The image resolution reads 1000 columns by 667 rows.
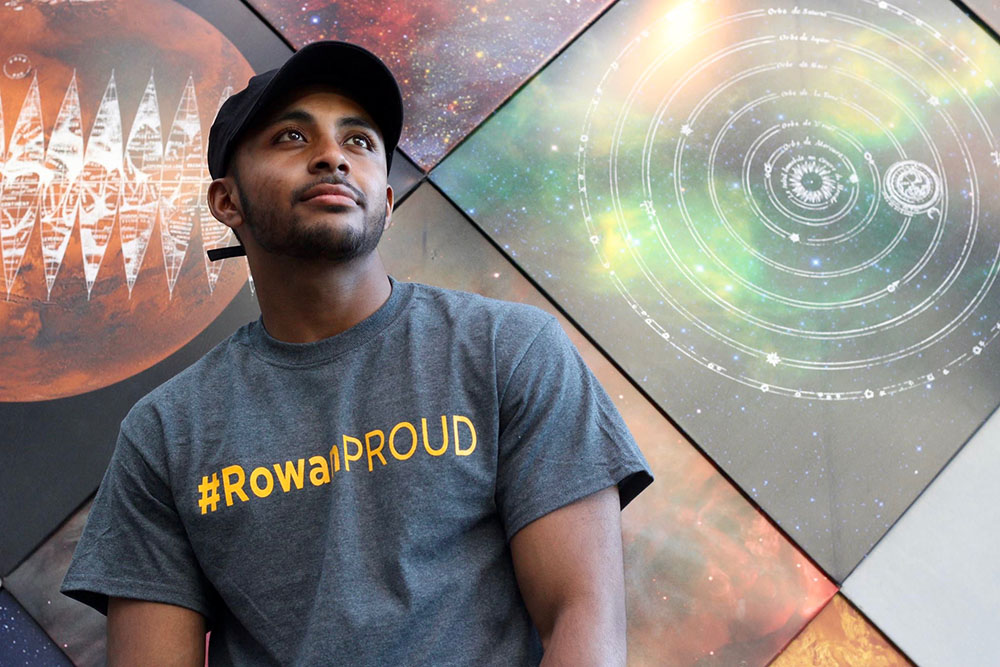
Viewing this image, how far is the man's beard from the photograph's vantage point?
1012mm

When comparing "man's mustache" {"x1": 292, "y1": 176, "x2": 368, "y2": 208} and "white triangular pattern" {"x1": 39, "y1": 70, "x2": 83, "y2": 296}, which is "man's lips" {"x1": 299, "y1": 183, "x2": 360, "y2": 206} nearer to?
"man's mustache" {"x1": 292, "y1": 176, "x2": 368, "y2": 208}

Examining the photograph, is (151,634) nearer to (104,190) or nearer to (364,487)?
(364,487)

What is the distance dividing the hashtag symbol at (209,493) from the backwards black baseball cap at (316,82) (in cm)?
32

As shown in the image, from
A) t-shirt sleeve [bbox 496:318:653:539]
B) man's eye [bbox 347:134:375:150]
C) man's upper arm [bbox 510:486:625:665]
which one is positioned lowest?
man's upper arm [bbox 510:486:625:665]

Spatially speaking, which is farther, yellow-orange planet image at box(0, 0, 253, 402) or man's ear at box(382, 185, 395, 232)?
yellow-orange planet image at box(0, 0, 253, 402)

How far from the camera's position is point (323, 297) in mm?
1055

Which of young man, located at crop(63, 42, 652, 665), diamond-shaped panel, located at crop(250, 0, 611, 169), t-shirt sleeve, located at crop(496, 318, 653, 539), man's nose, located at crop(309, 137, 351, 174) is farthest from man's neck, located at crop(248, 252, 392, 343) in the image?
diamond-shaped panel, located at crop(250, 0, 611, 169)

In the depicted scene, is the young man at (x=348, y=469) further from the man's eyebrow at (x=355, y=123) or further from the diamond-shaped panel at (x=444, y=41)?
the diamond-shaped panel at (x=444, y=41)

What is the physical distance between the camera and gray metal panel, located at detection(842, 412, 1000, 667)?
3.78ft

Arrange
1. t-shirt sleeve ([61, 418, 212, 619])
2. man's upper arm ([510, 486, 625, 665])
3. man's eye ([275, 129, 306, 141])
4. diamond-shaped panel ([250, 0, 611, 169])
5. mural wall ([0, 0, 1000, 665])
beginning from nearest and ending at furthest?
man's upper arm ([510, 486, 625, 665])
t-shirt sleeve ([61, 418, 212, 619])
man's eye ([275, 129, 306, 141])
mural wall ([0, 0, 1000, 665])
diamond-shaped panel ([250, 0, 611, 169])

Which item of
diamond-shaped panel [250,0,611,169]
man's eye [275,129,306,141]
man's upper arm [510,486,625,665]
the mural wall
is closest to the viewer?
man's upper arm [510,486,625,665]

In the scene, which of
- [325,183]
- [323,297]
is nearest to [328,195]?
[325,183]

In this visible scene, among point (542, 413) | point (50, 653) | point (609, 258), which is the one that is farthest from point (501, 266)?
point (50, 653)

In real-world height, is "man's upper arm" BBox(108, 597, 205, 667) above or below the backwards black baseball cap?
below
